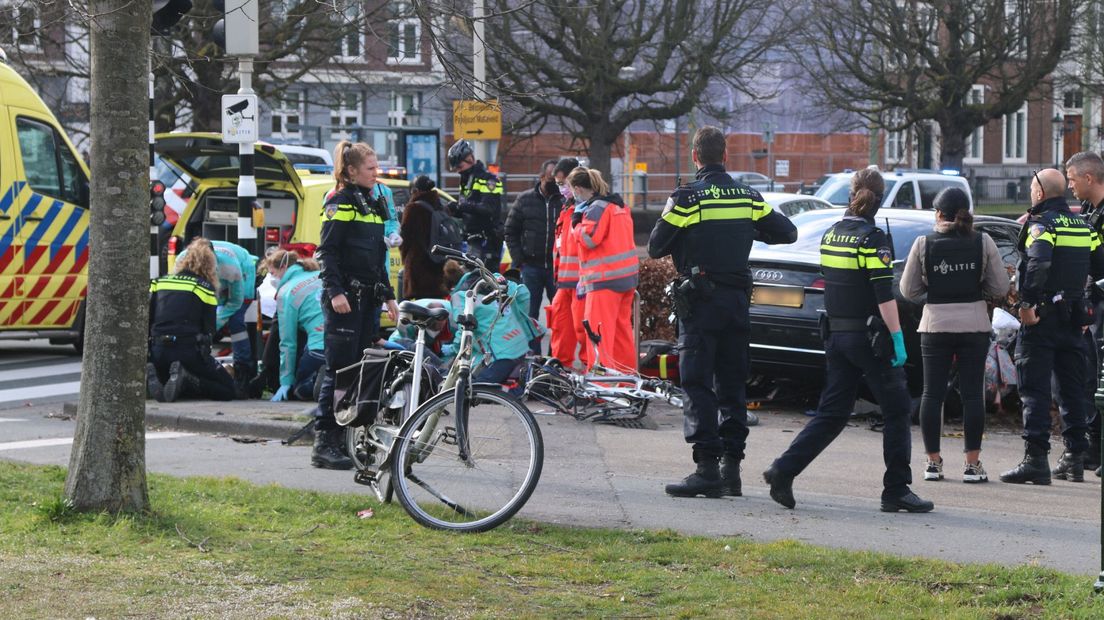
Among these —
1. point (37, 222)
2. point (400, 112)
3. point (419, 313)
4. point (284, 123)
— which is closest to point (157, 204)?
point (37, 222)

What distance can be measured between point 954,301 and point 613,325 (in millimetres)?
3507

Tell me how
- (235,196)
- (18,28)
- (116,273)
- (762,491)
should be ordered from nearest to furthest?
(116,273) < (762,491) < (235,196) < (18,28)

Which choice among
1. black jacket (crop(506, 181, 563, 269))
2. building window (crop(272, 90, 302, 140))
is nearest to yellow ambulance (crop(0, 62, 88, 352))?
black jacket (crop(506, 181, 563, 269))

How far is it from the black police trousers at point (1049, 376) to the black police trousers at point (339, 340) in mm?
3756

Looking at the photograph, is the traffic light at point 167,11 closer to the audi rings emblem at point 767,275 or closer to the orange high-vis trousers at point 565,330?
the orange high-vis trousers at point 565,330

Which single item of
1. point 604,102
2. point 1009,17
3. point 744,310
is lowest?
point 744,310

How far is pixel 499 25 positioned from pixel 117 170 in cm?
2560

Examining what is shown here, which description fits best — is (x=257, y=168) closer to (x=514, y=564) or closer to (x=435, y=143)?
(x=514, y=564)

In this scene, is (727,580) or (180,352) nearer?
(727,580)

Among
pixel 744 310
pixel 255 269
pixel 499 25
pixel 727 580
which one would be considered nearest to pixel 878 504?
pixel 744 310

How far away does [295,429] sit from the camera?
32.8ft

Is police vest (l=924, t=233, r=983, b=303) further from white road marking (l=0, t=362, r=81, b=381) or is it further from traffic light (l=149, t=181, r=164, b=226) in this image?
white road marking (l=0, t=362, r=81, b=381)

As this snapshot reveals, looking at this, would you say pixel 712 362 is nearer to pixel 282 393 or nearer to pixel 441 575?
pixel 441 575

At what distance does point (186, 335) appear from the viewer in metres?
11.7
